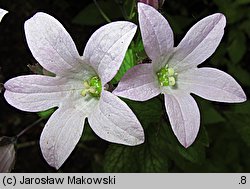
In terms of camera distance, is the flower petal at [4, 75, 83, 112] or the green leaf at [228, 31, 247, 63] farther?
the green leaf at [228, 31, 247, 63]

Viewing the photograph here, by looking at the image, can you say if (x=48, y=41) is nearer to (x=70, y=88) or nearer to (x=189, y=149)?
(x=70, y=88)

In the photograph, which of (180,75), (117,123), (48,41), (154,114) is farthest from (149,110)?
(48,41)

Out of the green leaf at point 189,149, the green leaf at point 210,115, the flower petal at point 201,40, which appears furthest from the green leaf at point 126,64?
the green leaf at point 210,115

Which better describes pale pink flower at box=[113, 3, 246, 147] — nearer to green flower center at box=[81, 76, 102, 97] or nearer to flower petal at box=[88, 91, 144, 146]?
flower petal at box=[88, 91, 144, 146]

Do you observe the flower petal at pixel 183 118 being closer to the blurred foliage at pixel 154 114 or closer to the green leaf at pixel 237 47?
the blurred foliage at pixel 154 114

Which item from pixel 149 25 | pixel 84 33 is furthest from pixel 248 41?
pixel 149 25

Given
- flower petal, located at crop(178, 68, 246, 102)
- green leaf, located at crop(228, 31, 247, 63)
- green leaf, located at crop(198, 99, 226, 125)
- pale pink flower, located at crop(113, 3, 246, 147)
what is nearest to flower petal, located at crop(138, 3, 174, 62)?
pale pink flower, located at crop(113, 3, 246, 147)
